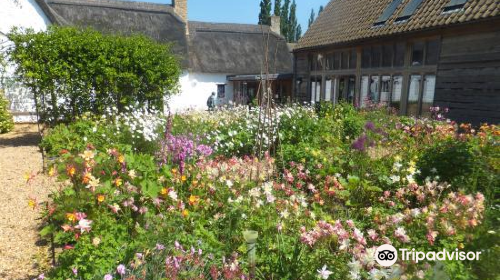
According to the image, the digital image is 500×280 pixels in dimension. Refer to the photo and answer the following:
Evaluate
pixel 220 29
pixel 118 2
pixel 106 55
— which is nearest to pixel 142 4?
pixel 118 2

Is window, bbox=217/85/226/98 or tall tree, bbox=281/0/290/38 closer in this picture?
window, bbox=217/85/226/98

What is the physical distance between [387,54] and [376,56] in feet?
1.96

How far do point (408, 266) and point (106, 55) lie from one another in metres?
9.17

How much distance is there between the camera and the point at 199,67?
21.8 meters

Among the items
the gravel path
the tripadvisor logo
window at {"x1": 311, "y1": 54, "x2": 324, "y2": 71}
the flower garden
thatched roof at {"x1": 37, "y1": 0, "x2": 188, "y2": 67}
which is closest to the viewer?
the tripadvisor logo

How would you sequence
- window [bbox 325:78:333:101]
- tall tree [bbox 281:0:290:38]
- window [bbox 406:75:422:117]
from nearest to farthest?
window [bbox 406:75:422:117] → window [bbox 325:78:333:101] → tall tree [bbox 281:0:290:38]

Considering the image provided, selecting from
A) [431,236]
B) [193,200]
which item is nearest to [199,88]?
[193,200]

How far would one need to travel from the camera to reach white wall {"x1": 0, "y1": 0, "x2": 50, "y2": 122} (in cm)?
1285

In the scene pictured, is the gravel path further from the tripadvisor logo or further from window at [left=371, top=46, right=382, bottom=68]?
window at [left=371, top=46, right=382, bottom=68]

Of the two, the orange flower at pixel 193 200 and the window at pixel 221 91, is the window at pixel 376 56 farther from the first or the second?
the window at pixel 221 91

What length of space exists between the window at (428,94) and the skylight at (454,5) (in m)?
1.97

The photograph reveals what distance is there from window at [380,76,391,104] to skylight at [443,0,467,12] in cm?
290

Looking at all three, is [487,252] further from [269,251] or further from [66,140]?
[66,140]

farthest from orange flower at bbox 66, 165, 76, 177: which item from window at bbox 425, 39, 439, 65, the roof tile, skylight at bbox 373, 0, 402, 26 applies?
skylight at bbox 373, 0, 402, 26
